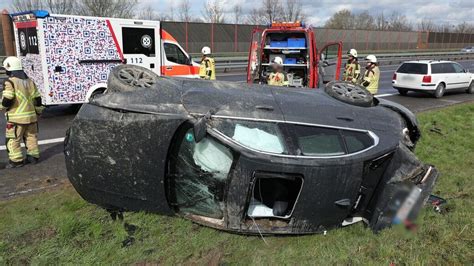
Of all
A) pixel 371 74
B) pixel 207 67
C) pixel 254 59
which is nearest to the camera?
pixel 371 74

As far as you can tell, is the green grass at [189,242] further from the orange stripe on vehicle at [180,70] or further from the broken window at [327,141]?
the orange stripe on vehicle at [180,70]

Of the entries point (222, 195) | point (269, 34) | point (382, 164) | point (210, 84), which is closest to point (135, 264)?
point (222, 195)

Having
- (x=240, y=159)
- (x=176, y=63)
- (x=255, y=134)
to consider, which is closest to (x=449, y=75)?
(x=176, y=63)

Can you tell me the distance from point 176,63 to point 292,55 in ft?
10.6

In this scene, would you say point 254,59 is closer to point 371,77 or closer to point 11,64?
point 371,77

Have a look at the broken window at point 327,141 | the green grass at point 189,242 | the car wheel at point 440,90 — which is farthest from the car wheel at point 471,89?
the broken window at point 327,141

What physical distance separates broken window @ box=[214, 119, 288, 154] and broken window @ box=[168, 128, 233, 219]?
130 mm

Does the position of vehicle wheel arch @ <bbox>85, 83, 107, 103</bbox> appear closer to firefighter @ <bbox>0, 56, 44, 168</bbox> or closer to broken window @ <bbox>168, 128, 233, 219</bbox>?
firefighter @ <bbox>0, 56, 44, 168</bbox>

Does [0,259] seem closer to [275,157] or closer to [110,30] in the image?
[275,157]

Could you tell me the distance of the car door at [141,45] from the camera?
9.60 m

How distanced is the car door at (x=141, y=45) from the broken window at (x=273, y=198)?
7.23m

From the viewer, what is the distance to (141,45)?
10.0 m

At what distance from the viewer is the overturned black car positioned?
9.96 ft

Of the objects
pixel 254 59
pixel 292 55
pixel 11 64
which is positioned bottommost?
pixel 254 59
